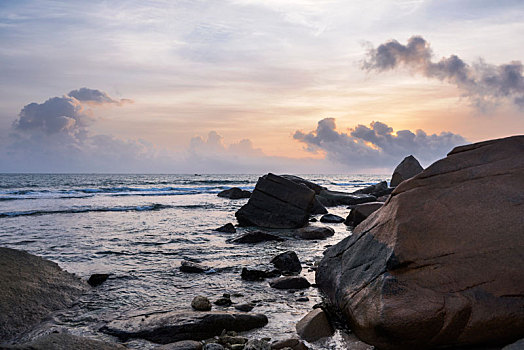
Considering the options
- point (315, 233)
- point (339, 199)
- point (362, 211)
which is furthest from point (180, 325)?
point (339, 199)

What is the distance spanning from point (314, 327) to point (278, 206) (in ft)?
37.0

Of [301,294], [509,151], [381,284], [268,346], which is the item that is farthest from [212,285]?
[509,151]

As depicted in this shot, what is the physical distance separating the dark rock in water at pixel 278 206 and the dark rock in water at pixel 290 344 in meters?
11.3

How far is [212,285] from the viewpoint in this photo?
7.38 meters

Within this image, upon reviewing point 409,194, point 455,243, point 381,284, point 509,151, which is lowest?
point 381,284

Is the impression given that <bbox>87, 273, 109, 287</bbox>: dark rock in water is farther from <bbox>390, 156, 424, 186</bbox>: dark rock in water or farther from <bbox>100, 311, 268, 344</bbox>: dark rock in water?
<bbox>390, 156, 424, 186</bbox>: dark rock in water

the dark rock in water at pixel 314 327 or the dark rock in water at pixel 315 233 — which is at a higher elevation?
the dark rock in water at pixel 314 327

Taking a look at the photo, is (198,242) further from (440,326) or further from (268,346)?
(440,326)

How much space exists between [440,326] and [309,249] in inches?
291

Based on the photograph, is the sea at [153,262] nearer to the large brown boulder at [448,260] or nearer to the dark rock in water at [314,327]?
the dark rock in water at [314,327]

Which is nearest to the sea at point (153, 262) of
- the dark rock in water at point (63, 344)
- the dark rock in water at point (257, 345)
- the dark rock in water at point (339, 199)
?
the dark rock in water at point (257, 345)

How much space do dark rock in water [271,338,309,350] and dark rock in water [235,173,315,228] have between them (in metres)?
11.3

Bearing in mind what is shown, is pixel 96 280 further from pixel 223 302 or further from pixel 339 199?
pixel 339 199

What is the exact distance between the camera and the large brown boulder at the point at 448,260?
13.0ft
